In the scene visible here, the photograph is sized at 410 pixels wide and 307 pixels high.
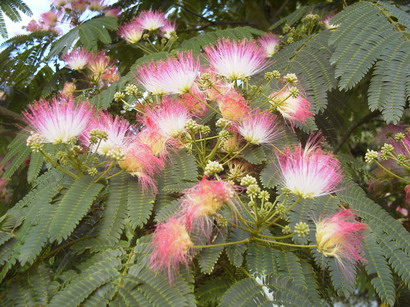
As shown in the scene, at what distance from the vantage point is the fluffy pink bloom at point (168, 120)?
216 cm

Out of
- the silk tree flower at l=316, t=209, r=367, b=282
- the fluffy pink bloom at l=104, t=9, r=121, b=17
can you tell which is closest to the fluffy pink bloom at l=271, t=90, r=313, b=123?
the silk tree flower at l=316, t=209, r=367, b=282

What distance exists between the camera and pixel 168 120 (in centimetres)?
217

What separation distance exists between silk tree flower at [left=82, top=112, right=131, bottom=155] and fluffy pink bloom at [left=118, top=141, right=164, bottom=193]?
73mm

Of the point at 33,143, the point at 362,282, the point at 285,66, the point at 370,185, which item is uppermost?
the point at 33,143

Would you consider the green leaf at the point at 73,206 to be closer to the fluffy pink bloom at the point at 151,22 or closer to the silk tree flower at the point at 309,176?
the silk tree flower at the point at 309,176

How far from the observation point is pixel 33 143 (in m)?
1.96

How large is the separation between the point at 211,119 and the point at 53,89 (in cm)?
157

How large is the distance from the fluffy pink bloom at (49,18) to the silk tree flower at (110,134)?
6.55ft

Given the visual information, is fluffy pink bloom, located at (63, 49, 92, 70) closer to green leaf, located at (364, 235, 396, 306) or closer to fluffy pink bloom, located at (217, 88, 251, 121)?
fluffy pink bloom, located at (217, 88, 251, 121)

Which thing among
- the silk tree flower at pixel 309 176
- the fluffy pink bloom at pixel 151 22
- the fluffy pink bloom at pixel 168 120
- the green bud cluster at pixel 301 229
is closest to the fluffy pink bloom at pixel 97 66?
the fluffy pink bloom at pixel 151 22

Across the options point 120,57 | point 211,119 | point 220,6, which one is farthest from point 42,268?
point 220,6

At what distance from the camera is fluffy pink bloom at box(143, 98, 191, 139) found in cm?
216

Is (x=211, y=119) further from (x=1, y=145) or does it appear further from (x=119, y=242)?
(x=1, y=145)

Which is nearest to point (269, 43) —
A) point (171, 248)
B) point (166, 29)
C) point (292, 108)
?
point (166, 29)
